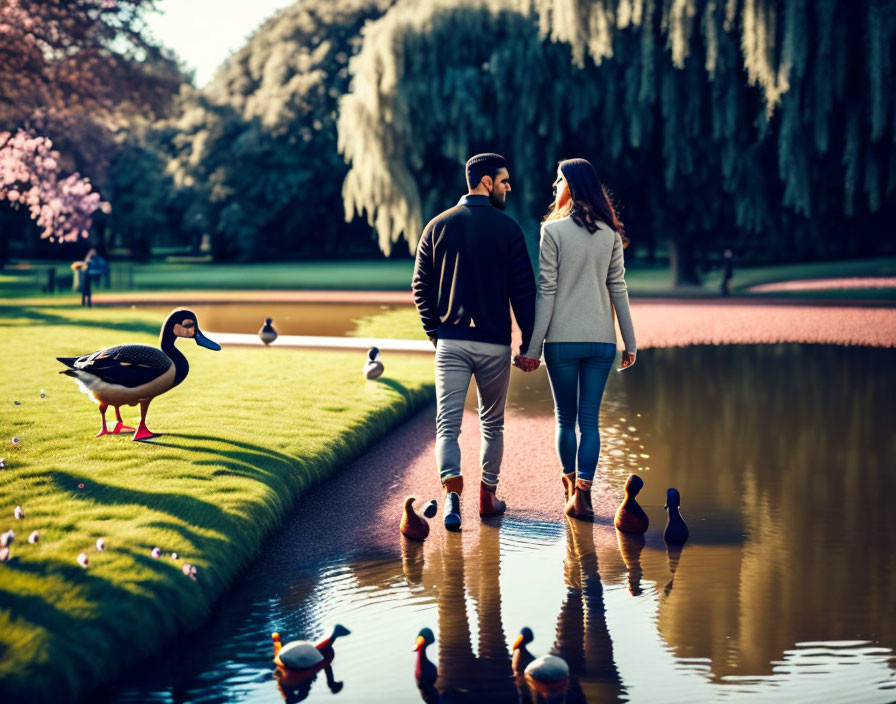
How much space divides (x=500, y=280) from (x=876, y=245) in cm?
3947

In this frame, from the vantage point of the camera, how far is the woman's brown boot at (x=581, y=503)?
6293 mm

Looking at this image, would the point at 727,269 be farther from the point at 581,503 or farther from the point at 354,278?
the point at 581,503

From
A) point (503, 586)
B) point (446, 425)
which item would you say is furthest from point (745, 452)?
point (503, 586)

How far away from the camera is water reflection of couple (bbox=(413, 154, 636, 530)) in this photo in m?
5.98

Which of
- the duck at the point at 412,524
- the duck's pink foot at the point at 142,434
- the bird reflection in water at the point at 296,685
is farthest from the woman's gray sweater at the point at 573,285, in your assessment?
the duck's pink foot at the point at 142,434

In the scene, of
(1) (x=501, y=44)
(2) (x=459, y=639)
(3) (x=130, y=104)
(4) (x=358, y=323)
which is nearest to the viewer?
(2) (x=459, y=639)

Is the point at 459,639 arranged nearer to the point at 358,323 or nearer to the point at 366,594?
the point at 366,594

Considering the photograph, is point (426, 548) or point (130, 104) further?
point (130, 104)

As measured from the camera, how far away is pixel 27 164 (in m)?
20.9

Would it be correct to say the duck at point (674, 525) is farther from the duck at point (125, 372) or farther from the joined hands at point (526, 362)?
the duck at point (125, 372)

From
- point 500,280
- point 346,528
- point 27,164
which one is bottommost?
point 346,528

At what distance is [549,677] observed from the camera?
382 cm

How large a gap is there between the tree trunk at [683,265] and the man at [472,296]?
2527 cm

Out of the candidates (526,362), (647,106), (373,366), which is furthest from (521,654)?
(647,106)
